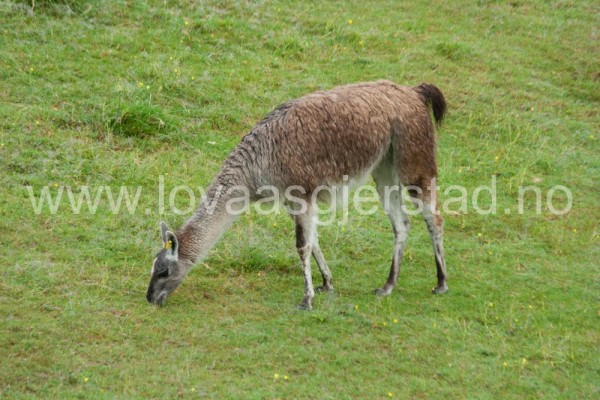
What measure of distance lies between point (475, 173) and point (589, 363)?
4.48 m

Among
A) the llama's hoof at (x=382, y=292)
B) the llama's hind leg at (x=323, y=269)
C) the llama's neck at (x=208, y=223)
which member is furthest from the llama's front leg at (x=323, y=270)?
the llama's neck at (x=208, y=223)

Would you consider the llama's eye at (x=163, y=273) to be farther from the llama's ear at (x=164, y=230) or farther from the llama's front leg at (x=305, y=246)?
the llama's front leg at (x=305, y=246)

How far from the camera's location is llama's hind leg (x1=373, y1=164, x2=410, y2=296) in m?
8.61

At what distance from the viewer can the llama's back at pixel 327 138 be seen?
801 centimetres

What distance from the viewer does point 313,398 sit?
21.3 feet

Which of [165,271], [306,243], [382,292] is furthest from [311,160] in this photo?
[165,271]

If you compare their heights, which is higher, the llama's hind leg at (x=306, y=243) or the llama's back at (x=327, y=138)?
the llama's back at (x=327, y=138)

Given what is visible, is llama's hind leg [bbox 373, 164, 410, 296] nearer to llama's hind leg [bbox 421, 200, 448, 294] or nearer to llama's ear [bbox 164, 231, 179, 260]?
llama's hind leg [bbox 421, 200, 448, 294]

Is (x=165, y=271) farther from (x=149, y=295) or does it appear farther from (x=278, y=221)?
(x=278, y=221)

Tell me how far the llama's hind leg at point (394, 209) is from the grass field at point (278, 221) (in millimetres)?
310

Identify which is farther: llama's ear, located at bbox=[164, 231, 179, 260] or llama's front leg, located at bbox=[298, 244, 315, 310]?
llama's front leg, located at bbox=[298, 244, 315, 310]

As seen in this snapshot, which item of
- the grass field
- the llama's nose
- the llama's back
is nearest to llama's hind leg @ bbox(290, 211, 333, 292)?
the grass field

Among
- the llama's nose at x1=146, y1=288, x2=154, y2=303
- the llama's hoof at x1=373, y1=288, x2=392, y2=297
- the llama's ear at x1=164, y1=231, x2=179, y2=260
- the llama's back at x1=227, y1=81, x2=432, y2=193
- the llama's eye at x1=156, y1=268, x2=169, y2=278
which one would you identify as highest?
the llama's back at x1=227, y1=81, x2=432, y2=193

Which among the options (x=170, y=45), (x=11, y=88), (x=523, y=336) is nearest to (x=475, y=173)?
(x=523, y=336)
